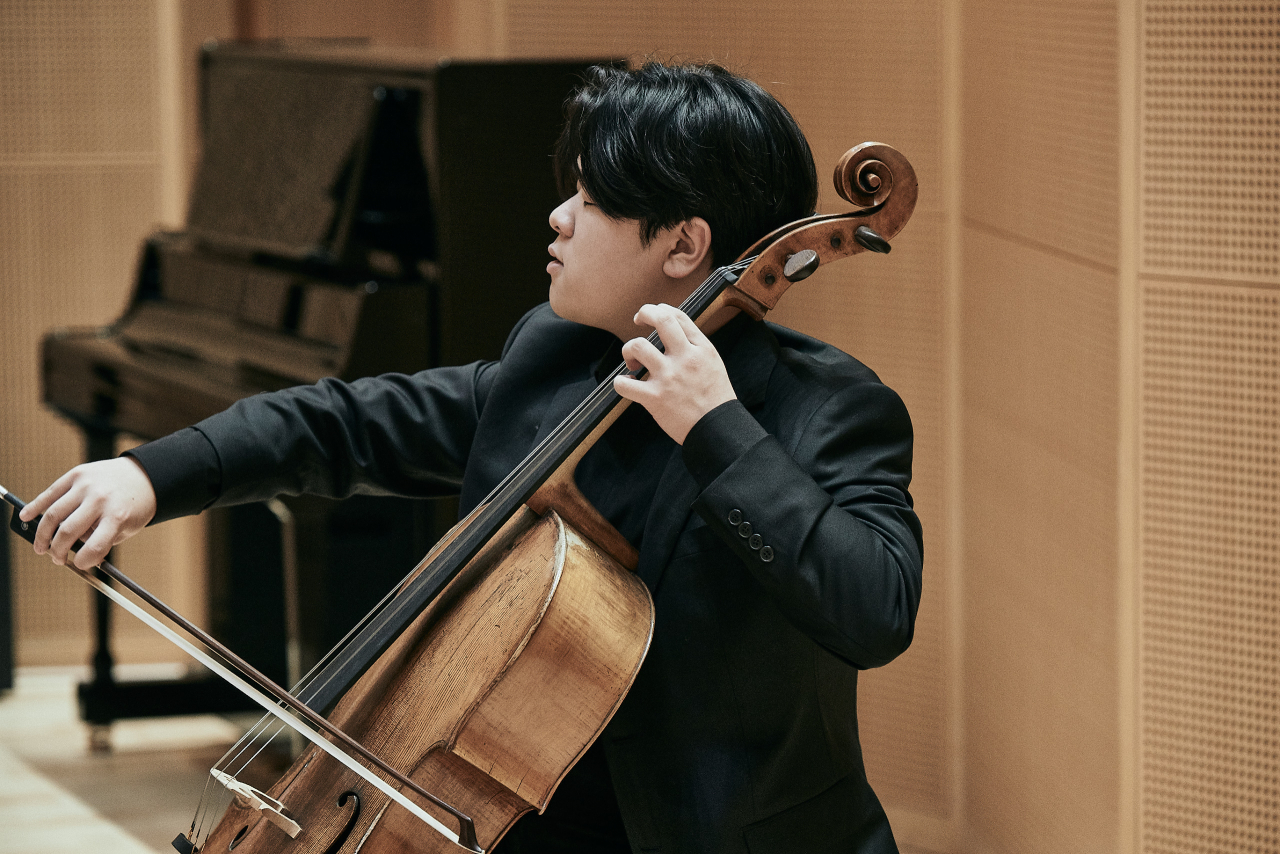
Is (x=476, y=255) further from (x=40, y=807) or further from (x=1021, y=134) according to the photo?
(x=40, y=807)

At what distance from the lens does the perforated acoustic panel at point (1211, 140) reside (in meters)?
2.00

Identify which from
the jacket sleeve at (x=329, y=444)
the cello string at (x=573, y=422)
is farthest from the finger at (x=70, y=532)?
the cello string at (x=573, y=422)

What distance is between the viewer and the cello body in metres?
1.22

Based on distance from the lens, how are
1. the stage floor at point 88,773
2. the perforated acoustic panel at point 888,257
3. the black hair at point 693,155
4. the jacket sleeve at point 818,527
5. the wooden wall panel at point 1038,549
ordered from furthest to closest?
the stage floor at point 88,773 → the perforated acoustic panel at point 888,257 → the wooden wall panel at point 1038,549 → the black hair at point 693,155 → the jacket sleeve at point 818,527

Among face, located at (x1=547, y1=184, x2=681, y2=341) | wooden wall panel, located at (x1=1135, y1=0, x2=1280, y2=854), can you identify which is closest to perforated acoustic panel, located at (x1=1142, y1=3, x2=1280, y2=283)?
wooden wall panel, located at (x1=1135, y1=0, x2=1280, y2=854)

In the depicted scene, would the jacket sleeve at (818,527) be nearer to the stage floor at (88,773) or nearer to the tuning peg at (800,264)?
the tuning peg at (800,264)

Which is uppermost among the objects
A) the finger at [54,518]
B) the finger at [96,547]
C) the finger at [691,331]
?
the finger at [691,331]

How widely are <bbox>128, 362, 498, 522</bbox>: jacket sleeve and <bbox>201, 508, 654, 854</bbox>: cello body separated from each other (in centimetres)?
30

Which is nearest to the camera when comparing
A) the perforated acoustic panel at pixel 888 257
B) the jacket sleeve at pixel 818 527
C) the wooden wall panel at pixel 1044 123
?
the jacket sleeve at pixel 818 527

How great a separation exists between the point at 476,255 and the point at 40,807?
158 cm

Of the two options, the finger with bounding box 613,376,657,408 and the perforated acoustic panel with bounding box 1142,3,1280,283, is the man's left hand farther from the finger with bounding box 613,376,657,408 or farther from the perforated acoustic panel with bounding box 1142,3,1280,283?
the perforated acoustic panel with bounding box 1142,3,1280,283

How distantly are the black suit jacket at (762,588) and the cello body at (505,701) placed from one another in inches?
3.2

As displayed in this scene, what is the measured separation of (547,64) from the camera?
2914 millimetres

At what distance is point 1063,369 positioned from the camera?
2.44 metres
